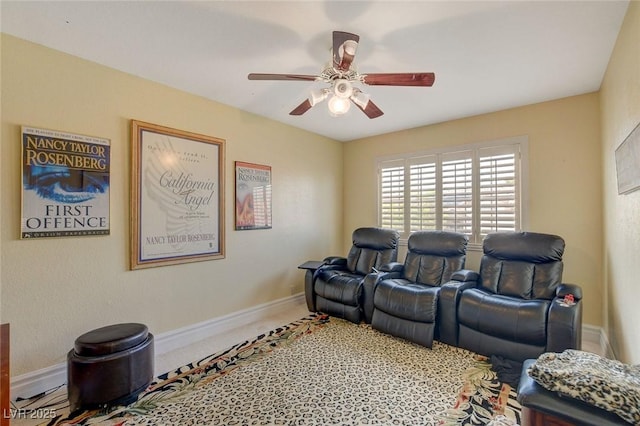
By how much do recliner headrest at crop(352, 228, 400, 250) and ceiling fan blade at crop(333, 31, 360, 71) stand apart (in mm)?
2442

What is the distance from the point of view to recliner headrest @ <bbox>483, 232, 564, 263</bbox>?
288cm

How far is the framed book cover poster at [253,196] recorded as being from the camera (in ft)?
11.8

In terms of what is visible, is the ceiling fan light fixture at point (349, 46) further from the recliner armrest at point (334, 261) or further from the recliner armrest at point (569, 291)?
the recliner armrest at point (334, 261)

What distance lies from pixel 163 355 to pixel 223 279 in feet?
3.03

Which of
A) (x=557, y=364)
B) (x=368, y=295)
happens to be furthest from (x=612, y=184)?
(x=368, y=295)

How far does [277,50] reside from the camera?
2.28 m

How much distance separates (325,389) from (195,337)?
1.64 metres

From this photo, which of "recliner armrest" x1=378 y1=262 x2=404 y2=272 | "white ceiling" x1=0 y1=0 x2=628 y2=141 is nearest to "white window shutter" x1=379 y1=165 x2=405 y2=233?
"recliner armrest" x1=378 y1=262 x2=404 y2=272

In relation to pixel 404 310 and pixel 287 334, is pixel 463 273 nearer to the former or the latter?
pixel 404 310

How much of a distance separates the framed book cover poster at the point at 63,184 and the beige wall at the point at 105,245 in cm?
6

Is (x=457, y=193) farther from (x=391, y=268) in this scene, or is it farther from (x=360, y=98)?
(x=360, y=98)

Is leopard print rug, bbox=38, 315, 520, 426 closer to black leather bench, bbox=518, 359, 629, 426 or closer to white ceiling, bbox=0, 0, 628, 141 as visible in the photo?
black leather bench, bbox=518, 359, 629, 426

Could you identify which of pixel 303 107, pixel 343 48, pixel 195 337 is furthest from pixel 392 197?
pixel 195 337

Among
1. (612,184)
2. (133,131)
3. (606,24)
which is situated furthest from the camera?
(133,131)
